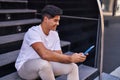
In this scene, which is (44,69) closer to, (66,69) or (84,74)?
(66,69)

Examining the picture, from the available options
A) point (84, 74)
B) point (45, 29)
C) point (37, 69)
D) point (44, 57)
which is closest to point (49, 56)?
point (44, 57)

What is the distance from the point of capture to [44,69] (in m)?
1.77

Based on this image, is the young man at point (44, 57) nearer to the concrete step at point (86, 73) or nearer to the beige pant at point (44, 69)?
the beige pant at point (44, 69)

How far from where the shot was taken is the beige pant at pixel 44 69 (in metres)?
1.78

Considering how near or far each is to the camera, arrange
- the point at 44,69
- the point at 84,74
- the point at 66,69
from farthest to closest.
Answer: the point at 84,74
the point at 66,69
the point at 44,69

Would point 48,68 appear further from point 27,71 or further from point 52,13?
point 52,13

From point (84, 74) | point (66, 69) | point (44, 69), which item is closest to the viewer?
point (44, 69)

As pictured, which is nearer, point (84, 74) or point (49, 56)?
point (49, 56)

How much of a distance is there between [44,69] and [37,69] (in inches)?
2.7

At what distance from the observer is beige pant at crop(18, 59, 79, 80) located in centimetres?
178

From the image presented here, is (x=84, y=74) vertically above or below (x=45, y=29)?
below

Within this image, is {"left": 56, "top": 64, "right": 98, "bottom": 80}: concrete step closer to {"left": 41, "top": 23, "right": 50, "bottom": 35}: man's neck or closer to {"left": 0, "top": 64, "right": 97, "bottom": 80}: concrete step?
{"left": 0, "top": 64, "right": 97, "bottom": 80}: concrete step

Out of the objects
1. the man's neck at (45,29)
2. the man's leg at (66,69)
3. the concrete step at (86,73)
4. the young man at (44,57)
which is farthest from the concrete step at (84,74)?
the man's neck at (45,29)

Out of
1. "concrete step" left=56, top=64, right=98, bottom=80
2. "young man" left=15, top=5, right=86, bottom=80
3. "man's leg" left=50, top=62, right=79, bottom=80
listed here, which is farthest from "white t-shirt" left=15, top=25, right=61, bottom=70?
"concrete step" left=56, top=64, right=98, bottom=80
